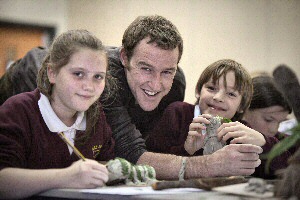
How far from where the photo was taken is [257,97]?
2.44 m

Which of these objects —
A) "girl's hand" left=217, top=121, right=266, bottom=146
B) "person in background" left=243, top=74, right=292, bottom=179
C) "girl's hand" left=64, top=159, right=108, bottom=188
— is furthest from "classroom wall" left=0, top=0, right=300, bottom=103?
"girl's hand" left=64, top=159, right=108, bottom=188

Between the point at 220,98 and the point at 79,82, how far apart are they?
77cm

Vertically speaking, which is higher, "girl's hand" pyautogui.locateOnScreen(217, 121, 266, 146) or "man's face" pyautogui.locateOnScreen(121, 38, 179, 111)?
"man's face" pyautogui.locateOnScreen(121, 38, 179, 111)

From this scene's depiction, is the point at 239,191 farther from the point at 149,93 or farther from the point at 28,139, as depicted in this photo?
the point at 149,93

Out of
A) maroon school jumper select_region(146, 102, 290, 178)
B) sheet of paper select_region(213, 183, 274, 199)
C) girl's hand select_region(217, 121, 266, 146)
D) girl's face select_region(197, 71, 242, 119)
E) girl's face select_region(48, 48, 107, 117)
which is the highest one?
girl's face select_region(48, 48, 107, 117)

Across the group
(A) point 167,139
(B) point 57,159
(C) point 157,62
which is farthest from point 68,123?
(A) point 167,139

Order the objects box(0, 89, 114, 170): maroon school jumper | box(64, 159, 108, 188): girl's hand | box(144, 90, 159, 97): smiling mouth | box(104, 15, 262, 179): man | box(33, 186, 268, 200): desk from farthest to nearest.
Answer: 1. box(144, 90, 159, 97): smiling mouth
2. box(104, 15, 262, 179): man
3. box(0, 89, 114, 170): maroon school jumper
4. box(64, 159, 108, 188): girl's hand
5. box(33, 186, 268, 200): desk

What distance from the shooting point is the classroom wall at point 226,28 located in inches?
183

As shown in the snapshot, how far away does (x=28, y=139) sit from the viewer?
55.0 inches

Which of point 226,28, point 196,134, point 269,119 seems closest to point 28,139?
point 196,134

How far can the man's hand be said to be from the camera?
5.12 feet

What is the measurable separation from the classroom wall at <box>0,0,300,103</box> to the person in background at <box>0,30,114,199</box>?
10.1 ft

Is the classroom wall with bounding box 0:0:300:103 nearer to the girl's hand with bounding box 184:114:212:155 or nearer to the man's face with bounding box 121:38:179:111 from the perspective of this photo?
the man's face with bounding box 121:38:179:111

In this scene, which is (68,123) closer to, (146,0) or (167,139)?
(167,139)
